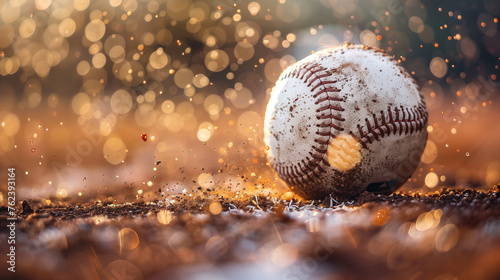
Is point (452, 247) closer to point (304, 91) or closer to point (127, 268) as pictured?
point (127, 268)

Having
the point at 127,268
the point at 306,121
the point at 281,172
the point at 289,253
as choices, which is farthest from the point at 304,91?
the point at 127,268

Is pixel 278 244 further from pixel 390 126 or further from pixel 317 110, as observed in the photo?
pixel 390 126

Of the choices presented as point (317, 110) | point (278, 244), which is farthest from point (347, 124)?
point (278, 244)

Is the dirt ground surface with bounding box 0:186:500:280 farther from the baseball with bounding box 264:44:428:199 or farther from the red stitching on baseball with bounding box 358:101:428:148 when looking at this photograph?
the red stitching on baseball with bounding box 358:101:428:148

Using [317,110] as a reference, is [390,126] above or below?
below

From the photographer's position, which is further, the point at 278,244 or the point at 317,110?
the point at 317,110

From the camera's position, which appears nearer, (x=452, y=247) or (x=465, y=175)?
(x=452, y=247)
